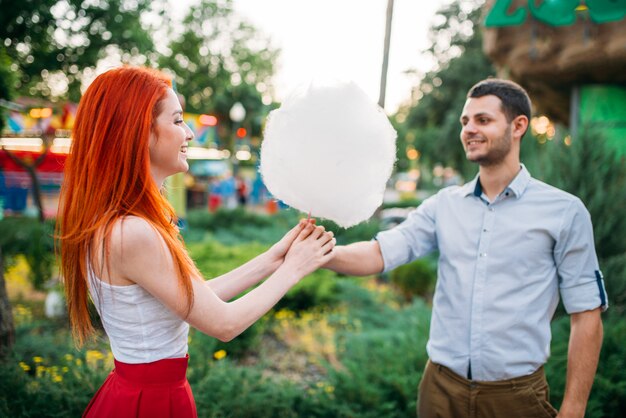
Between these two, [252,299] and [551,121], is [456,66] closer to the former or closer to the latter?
[551,121]

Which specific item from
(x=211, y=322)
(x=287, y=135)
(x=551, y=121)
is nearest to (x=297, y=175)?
(x=287, y=135)

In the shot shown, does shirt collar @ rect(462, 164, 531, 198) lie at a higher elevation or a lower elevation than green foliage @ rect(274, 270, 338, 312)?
higher

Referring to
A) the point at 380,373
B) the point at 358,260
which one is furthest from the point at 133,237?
the point at 380,373

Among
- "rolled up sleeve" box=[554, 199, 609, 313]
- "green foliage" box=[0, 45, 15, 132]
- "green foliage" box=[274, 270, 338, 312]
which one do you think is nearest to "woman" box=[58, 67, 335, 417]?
"rolled up sleeve" box=[554, 199, 609, 313]

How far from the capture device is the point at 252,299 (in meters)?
1.63

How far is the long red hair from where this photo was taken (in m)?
1.52

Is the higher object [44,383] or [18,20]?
[18,20]

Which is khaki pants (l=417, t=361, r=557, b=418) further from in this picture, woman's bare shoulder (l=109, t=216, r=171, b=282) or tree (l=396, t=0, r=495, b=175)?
tree (l=396, t=0, r=495, b=175)

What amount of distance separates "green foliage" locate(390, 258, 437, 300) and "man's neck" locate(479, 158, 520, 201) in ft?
18.2

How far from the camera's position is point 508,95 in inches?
87.5

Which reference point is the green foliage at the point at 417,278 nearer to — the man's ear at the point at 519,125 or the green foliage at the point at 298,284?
the green foliage at the point at 298,284

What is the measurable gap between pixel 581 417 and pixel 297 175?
1.50 meters

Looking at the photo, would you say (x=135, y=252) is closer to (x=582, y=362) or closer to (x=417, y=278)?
(x=582, y=362)

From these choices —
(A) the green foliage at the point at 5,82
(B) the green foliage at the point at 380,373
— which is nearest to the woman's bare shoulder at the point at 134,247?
(B) the green foliage at the point at 380,373
